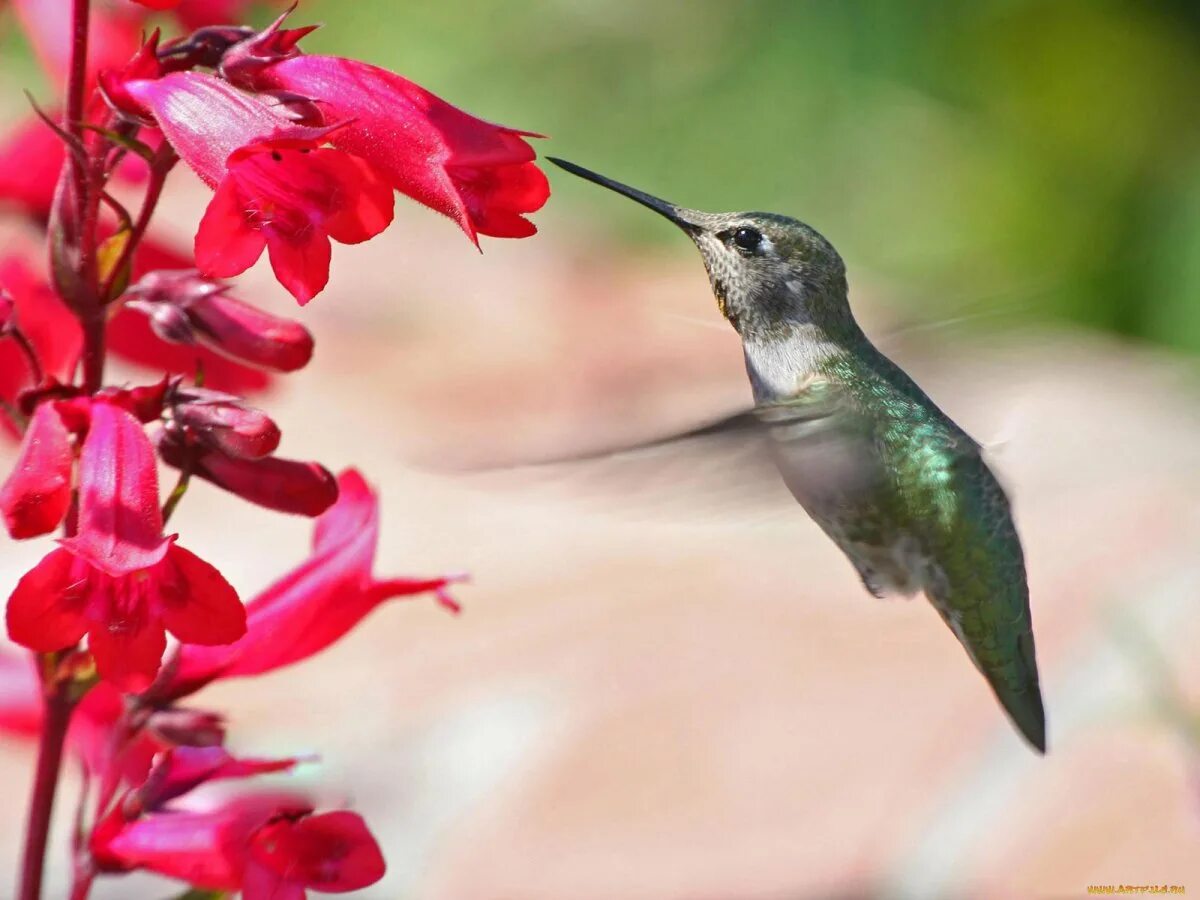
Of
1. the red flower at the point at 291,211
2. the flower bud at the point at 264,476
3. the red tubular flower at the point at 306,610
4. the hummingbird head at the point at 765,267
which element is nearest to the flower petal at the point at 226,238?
the red flower at the point at 291,211

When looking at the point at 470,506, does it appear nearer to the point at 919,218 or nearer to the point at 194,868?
the point at 194,868

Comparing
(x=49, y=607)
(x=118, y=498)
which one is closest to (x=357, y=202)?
(x=118, y=498)

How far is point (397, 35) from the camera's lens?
18.4 ft

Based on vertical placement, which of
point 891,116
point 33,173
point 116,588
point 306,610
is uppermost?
point 33,173

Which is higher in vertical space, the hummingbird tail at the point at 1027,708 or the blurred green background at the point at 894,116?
the hummingbird tail at the point at 1027,708

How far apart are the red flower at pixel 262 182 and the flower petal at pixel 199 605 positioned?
24cm

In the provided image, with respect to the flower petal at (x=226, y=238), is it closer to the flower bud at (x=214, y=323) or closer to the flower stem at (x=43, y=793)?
the flower bud at (x=214, y=323)

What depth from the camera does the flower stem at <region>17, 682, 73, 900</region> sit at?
1.50 meters

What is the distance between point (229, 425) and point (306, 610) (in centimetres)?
26

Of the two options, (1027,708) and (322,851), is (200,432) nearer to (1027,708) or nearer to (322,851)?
(322,851)

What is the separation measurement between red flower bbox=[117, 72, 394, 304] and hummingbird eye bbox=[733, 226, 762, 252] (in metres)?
0.58

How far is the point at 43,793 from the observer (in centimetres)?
150

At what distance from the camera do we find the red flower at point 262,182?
4.19ft

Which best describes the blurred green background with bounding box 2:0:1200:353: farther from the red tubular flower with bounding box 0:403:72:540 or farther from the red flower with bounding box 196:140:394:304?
the red tubular flower with bounding box 0:403:72:540
